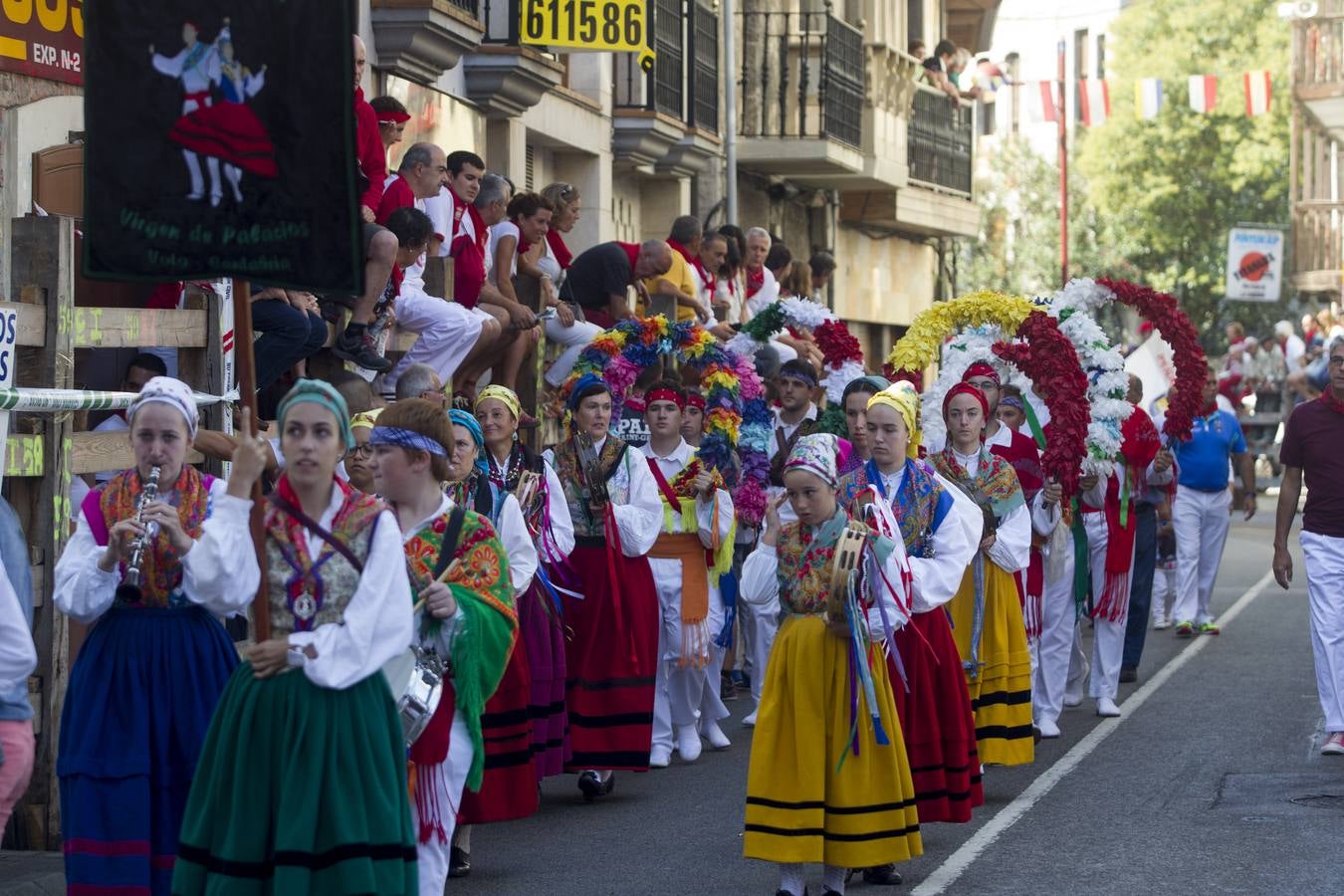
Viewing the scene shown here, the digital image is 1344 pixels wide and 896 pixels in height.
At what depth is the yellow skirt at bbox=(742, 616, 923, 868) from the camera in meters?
8.49

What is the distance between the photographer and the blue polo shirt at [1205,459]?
18.8 m

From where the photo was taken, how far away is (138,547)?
7.00 metres

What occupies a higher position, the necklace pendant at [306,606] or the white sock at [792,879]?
the necklace pendant at [306,606]

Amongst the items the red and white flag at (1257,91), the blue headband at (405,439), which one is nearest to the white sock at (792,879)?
the blue headband at (405,439)

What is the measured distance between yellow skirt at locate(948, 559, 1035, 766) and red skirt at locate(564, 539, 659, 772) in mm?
1557

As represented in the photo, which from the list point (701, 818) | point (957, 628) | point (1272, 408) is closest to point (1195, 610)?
point (957, 628)

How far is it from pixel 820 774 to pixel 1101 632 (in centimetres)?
606

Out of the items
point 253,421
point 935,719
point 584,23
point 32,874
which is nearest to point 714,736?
point 935,719

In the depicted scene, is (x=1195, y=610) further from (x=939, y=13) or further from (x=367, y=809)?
(x=939, y=13)

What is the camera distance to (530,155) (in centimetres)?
2141

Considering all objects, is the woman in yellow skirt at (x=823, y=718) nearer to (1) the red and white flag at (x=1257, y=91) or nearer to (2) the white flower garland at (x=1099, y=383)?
(2) the white flower garland at (x=1099, y=383)

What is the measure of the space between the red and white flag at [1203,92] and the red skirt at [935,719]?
34819 millimetres

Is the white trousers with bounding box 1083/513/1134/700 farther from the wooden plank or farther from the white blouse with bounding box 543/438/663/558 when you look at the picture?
the wooden plank

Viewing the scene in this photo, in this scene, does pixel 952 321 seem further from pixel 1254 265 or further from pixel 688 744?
pixel 1254 265
